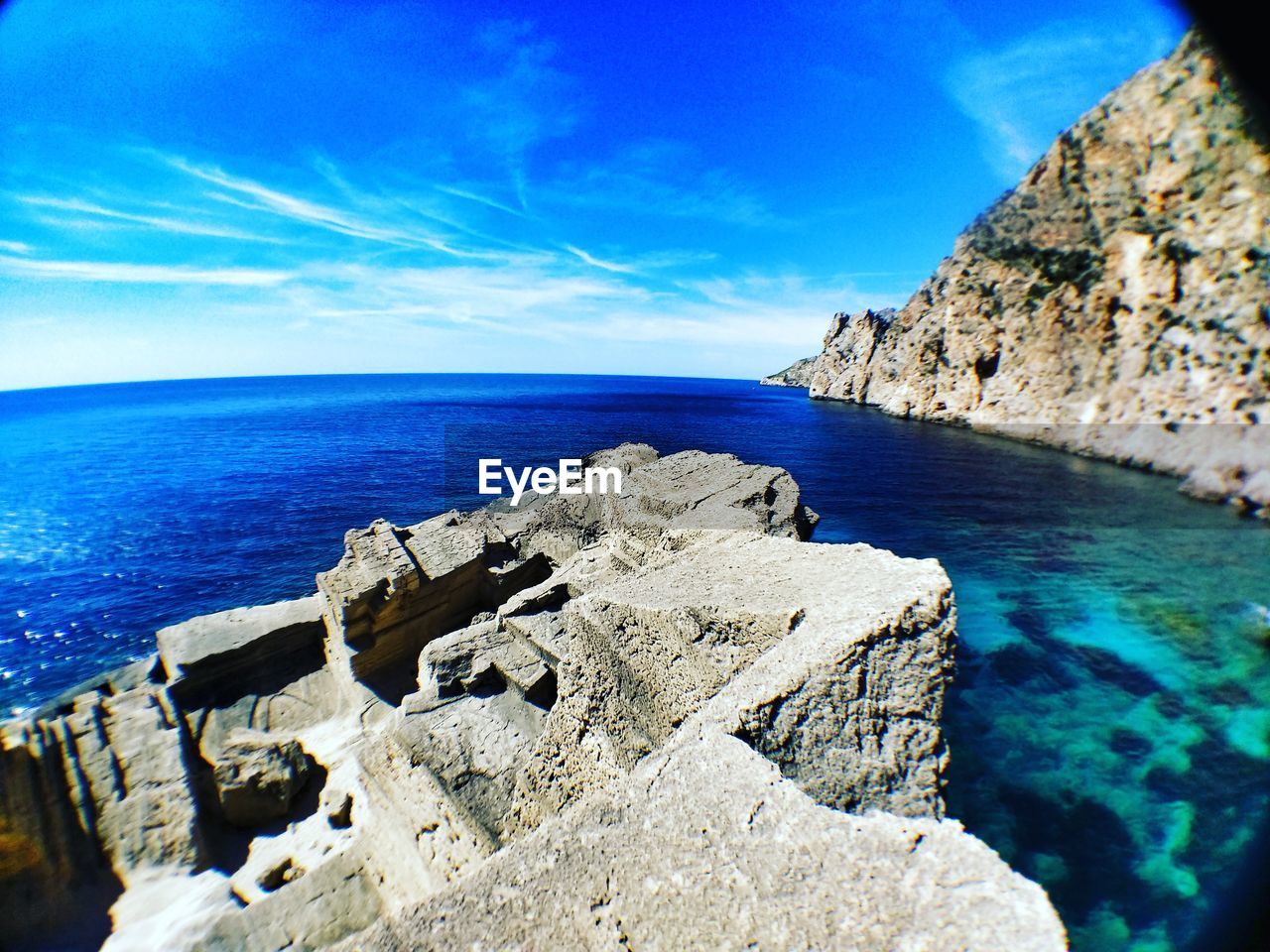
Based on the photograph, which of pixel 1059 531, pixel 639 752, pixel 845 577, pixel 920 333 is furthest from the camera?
pixel 920 333

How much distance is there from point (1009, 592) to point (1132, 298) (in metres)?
12.2

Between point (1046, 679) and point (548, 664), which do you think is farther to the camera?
point (1046, 679)

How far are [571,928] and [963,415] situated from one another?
232 feet

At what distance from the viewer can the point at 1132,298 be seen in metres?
17.2

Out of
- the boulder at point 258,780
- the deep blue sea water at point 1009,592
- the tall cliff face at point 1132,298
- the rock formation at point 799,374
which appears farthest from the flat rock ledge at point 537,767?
the rock formation at point 799,374

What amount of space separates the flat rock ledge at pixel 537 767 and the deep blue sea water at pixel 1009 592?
8.10ft

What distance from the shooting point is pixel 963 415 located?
196 ft

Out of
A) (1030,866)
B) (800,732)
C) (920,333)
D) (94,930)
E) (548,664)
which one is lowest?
(94,930)

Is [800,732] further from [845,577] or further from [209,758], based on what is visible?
[209,758]

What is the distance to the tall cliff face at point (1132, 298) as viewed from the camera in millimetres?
5711

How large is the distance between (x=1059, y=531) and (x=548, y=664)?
2198 cm

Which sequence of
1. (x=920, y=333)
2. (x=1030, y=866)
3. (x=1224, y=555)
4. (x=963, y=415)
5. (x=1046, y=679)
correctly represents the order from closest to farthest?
(x=1030, y=866), (x=1046, y=679), (x=1224, y=555), (x=963, y=415), (x=920, y=333)

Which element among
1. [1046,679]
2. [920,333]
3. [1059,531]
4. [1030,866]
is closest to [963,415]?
[920,333]

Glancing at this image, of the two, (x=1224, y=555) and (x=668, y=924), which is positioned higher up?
(x=668, y=924)
